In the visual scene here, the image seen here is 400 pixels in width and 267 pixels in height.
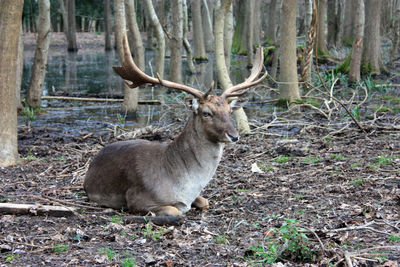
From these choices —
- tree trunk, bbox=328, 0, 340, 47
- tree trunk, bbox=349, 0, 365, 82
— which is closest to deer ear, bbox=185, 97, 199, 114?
tree trunk, bbox=349, 0, 365, 82

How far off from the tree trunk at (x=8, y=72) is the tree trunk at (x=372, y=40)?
14.7 m

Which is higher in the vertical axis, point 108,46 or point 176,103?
point 108,46

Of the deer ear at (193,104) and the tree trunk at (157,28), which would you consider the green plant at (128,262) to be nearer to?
the deer ear at (193,104)

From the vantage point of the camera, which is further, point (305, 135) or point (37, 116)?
point (37, 116)

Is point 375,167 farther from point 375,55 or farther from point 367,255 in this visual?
point 375,55

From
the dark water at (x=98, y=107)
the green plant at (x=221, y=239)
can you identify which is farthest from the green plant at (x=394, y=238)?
the dark water at (x=98, y=107)

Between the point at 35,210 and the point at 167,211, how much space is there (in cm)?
158

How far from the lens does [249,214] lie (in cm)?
651

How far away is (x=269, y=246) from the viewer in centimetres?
512

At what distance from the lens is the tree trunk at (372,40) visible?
1970 centimetres

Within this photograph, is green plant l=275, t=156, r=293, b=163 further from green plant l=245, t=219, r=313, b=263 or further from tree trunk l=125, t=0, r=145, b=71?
tree trunk l=125, t=0, r=145, b=71

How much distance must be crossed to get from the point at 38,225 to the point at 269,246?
2.61 m

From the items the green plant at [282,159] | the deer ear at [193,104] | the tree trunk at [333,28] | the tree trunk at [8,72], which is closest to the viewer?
the deer ear at [193,104]

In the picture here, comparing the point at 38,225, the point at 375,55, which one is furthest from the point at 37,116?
the point at 375,55
